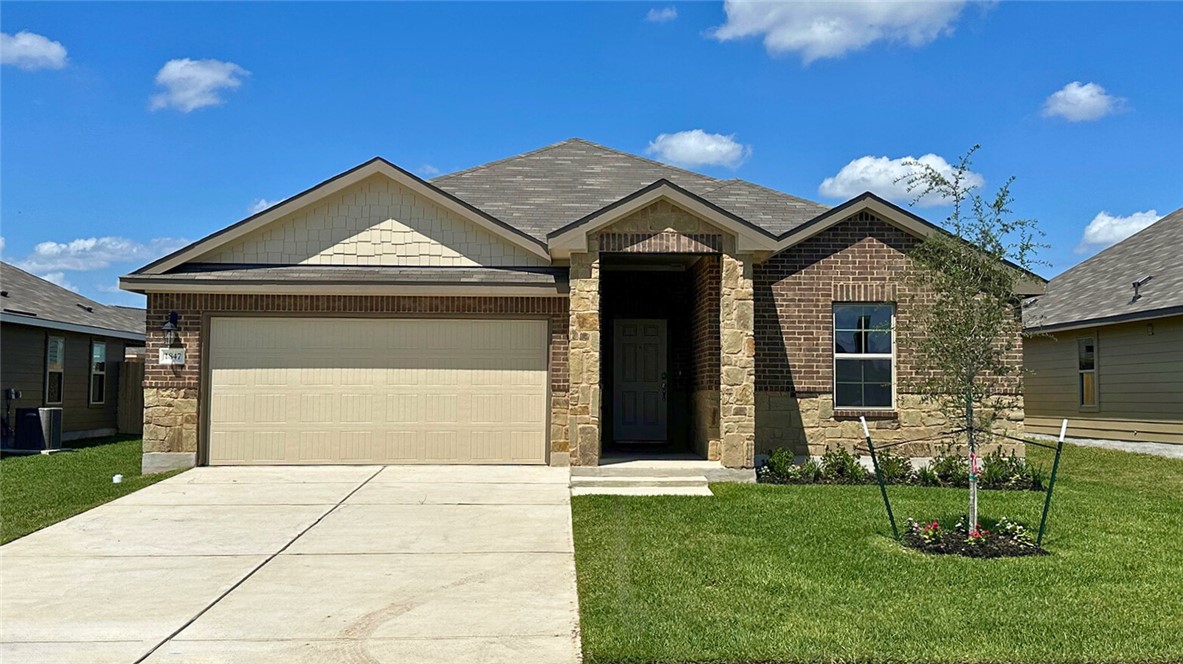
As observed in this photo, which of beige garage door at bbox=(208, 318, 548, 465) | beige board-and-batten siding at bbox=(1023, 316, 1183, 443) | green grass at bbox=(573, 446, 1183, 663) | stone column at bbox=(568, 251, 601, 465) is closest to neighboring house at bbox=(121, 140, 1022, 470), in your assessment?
beige garage door at bbox=(208, 318, 548, 465)

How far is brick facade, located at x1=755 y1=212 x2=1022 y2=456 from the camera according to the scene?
552 inches

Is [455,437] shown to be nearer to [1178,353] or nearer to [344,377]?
[344,377]

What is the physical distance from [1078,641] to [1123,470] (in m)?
10.4

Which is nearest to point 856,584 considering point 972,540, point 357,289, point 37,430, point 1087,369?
point 972,540

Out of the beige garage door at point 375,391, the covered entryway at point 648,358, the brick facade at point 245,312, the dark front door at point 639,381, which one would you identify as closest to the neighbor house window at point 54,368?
the brick facade at point 245,312

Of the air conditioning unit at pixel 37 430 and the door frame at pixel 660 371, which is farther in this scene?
the air conditioning unit at pixel 37 430

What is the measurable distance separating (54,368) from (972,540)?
18602 millimetres

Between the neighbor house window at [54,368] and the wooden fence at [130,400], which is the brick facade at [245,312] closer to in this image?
the neighbor house window at [54,368]

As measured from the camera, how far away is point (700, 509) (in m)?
10.5

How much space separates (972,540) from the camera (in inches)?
344

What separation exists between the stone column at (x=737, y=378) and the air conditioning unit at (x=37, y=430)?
41.8ft

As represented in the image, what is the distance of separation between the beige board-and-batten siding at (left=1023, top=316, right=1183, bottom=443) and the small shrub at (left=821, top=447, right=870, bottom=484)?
4.45m

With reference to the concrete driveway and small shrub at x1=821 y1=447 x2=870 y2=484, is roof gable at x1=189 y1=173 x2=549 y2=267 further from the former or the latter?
small shrub at x1=821 y1=447 x2=870 y2=484

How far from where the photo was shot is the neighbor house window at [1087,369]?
19281 mm
